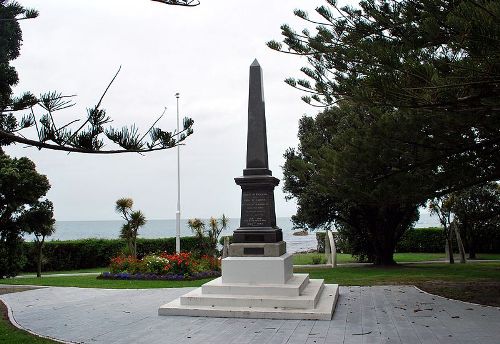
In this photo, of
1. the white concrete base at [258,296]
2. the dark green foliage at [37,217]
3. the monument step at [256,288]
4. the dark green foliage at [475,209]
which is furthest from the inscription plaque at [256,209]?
the dark green foliage at [475,209]

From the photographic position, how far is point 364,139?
9.63 metres

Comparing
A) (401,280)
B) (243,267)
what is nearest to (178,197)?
(401,280)

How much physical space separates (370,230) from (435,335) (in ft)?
39.1

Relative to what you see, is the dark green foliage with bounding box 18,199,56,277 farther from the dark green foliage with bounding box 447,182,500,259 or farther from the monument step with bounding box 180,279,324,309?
the dark green foliage with bounding box 447,182,500,259

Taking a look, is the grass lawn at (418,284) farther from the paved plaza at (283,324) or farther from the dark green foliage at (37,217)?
the dark green foliage at (37,217)

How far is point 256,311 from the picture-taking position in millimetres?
7285

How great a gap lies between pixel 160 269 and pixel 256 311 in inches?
284

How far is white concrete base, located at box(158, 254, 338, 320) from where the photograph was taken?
7.30 metres

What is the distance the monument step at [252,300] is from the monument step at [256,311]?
0.21 feet

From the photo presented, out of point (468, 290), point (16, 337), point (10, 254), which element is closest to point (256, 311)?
point (16, 337)

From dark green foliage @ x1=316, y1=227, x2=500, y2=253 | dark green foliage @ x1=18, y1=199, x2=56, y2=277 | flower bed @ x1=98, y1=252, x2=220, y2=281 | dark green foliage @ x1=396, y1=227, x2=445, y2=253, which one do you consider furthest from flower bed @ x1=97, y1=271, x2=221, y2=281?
dark green foliage @ x1=396, y1=227, x2=445, y2=253

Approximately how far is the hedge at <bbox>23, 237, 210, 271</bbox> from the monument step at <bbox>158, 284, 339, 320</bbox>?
48.0ft

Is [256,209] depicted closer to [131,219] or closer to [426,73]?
[426,73]

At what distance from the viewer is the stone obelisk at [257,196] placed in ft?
28.1
